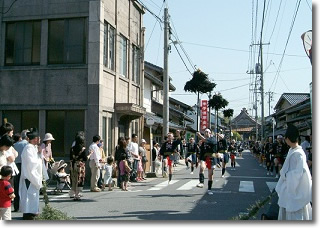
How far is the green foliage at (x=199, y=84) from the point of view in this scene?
2247 centimetres

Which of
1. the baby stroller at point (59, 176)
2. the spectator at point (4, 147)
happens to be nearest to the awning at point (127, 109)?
the baby stroller at point (59, 176)

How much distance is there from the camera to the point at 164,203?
1109 cm

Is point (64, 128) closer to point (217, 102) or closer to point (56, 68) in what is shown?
point (56, 68)

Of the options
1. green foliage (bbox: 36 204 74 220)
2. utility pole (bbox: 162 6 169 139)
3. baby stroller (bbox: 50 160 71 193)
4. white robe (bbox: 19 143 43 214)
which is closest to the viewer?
green foliage (bbox: 36 204 74 220)

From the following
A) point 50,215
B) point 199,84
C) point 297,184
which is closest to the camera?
point 297,184

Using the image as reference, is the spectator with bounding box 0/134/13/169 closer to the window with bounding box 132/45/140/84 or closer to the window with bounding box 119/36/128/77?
the window with bounding box 119/36/128/77

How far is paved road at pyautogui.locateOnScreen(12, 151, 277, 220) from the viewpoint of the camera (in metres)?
9.40

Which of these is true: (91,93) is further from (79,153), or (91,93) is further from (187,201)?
(187,201)

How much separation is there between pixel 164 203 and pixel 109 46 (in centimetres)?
875

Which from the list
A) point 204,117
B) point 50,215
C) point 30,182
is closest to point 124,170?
point 30,182

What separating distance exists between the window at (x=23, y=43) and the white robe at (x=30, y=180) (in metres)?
9.04

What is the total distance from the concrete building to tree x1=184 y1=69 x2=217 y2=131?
6697 millimetres

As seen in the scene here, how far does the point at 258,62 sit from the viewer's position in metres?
38.1

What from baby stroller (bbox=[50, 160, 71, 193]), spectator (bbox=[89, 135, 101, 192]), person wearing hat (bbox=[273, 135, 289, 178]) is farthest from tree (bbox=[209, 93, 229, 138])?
baby stroller (bbox=[50, 160, 71, 193])
